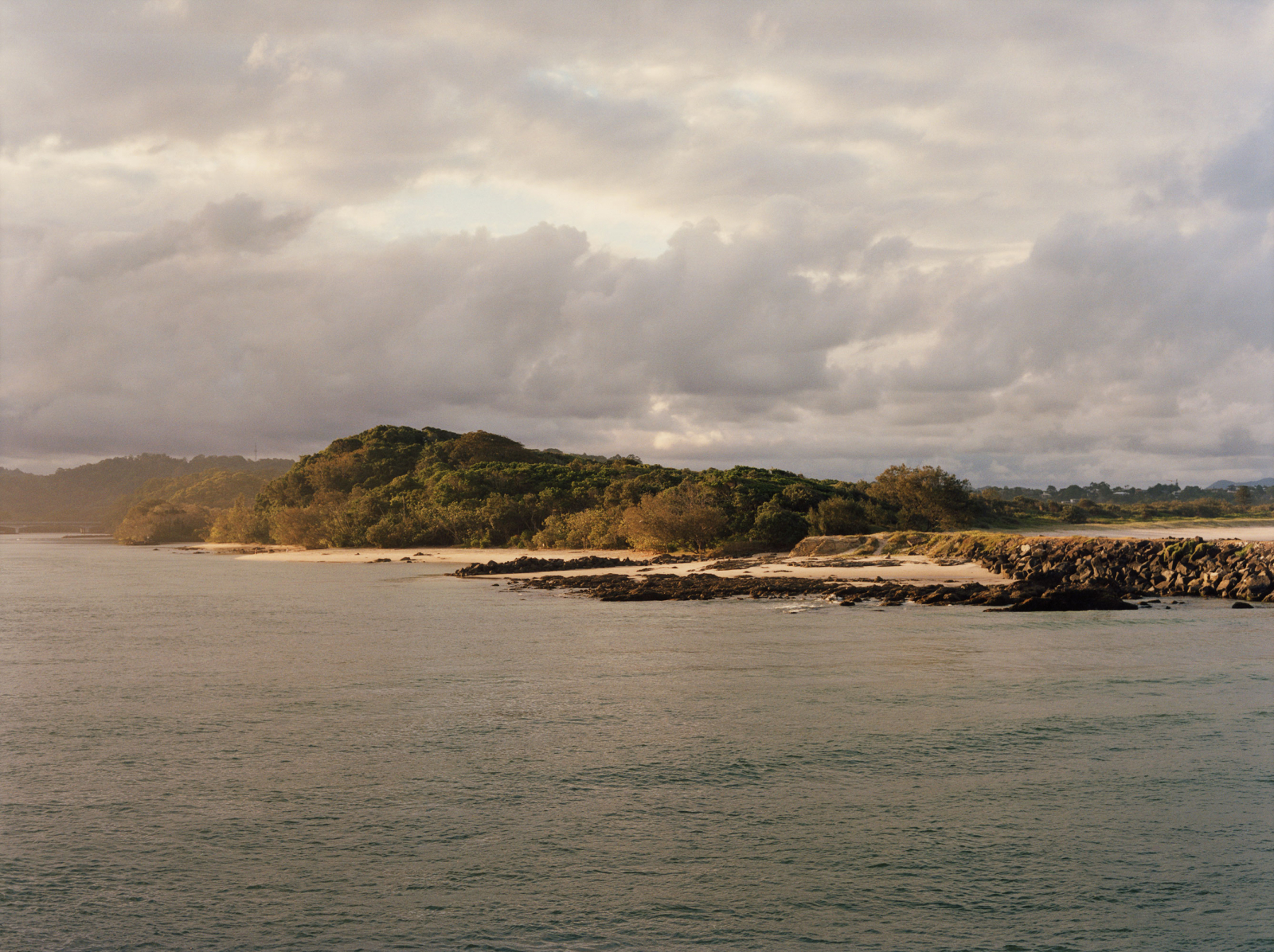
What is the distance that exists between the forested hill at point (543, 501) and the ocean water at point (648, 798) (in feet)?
117

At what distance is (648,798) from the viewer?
11688 millimetres

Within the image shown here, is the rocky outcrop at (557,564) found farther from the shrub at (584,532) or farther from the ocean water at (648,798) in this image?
the ocean water at (648,798)

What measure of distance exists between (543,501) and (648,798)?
225 ft

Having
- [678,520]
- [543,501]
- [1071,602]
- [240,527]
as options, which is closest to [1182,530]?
[1071,602]

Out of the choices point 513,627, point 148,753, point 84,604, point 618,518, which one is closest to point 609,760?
point 148,753

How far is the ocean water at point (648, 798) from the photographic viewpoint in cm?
834

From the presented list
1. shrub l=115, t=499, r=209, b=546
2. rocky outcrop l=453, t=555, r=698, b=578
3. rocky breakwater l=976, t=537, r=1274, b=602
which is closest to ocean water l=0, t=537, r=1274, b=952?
rocky breakwater l=976, t=537, r=1274, b=602

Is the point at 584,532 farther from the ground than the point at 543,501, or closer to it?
closer to it

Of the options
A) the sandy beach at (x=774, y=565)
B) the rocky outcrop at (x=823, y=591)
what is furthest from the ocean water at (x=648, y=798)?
the sandy beach at (x=774, y=565)

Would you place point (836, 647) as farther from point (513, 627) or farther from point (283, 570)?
point (283, 570)

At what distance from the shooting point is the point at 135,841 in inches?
404

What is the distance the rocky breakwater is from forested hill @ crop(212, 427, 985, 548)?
17.0 metres

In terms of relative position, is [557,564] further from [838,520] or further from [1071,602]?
[1071,602]

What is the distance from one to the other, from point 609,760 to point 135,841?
5.83 m
